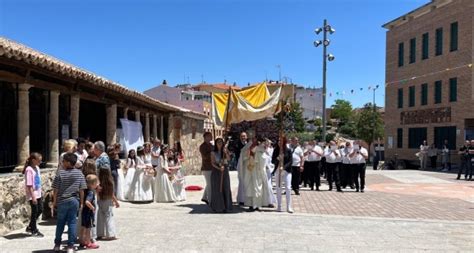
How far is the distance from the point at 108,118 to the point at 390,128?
24768 millimetres

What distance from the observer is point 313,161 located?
1620cm

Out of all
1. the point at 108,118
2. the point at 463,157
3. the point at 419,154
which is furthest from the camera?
the point at 419,154

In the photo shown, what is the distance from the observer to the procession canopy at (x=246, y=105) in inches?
462

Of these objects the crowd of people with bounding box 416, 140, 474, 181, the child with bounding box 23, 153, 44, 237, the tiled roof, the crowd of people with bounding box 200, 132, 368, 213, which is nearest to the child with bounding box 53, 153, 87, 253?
the child with bounding box 23, 153, 44, 237

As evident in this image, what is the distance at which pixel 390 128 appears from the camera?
1385 inches

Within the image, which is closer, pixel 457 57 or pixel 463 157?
pixel 463 157

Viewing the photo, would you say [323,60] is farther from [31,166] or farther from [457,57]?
[31,166]

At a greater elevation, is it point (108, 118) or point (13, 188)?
point (108, 118)

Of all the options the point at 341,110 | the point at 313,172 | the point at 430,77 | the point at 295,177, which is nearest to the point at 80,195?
the point at 295,177

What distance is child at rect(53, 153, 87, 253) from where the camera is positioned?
22.1ft

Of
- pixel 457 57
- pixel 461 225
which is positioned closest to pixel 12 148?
pixel 461 225

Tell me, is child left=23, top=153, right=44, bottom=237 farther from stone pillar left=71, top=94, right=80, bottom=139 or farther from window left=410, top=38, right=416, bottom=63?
window left=410, top=38, right=416, bottom=63

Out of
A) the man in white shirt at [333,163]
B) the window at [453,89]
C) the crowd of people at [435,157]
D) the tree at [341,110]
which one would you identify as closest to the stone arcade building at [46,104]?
the man in white shirt at [333,163]

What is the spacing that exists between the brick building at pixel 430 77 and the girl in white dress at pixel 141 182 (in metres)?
19.0
